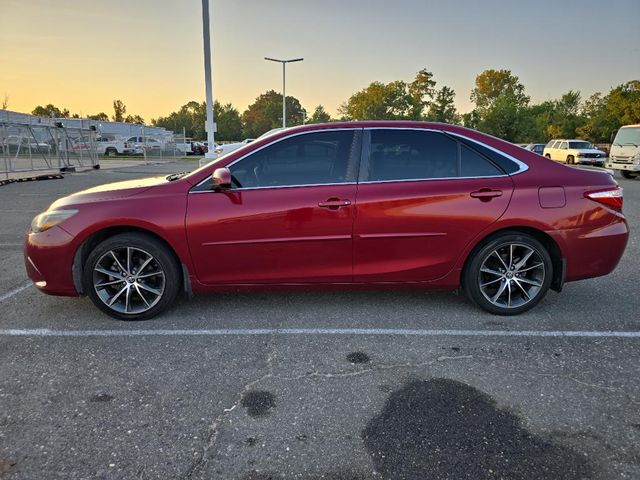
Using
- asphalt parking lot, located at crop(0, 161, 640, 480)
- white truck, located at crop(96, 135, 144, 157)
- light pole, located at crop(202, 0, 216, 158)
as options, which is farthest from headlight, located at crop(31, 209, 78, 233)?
white truck, located at crop(96, 135, 144, 157)

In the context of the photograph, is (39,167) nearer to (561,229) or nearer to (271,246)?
(271,246)

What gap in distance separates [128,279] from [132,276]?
39 mm

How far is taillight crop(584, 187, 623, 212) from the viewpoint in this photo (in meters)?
3.82

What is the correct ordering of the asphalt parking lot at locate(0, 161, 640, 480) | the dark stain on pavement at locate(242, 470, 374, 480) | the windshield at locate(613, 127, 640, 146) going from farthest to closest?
the windshield at locate(613, 127, 640, 146) → the asphalt parking lot at locate(0, 161, 640, 480) → the dark stain on pavement at locate(242, 470, 374, 480)

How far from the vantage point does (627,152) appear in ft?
60.6

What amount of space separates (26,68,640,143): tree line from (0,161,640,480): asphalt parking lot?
4005cm

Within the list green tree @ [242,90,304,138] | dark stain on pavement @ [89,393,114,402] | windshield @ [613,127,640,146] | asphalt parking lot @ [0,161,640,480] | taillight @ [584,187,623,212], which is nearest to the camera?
asphalt parking lot @ [0,161,640,480]

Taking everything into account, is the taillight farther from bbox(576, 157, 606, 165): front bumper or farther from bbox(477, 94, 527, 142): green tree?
bbox(477, 94, 527, 142): green tree

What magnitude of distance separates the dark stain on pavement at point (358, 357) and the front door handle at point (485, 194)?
1562mm

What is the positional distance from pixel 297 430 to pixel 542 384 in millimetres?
1554

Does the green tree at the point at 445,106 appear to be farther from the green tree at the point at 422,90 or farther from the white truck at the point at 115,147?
the white truck at the point at 115,147

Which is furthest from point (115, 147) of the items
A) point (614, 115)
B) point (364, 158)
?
point (614, 115)

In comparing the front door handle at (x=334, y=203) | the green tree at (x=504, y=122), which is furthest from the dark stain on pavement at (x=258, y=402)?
the green tree at (x=504, y=122)

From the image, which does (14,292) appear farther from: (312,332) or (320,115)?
(320,115)
